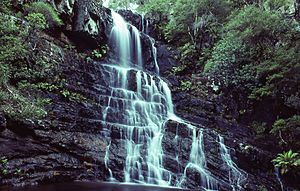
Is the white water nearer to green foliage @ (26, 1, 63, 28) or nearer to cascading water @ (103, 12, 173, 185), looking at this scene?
cascading water @ (103, 12, 173, 185)

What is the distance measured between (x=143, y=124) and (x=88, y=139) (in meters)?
2.80

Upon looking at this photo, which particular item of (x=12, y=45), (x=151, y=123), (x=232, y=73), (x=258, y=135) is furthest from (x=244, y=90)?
(x=12, y=45)

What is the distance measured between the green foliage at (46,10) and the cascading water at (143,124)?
3.34 m

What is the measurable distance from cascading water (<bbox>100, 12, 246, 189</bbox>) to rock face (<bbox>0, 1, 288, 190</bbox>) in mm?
184

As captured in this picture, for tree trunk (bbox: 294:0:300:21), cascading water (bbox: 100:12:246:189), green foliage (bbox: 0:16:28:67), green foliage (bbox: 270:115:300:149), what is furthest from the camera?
tree trunk (bbox: 294:0:300:21)

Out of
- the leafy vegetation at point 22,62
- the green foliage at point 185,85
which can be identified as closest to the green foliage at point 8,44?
the leafy vegetation at point 22,62

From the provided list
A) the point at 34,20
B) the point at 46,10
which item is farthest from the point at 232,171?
the point at 46,10

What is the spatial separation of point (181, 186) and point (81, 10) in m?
11.0

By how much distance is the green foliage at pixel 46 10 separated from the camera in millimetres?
13875

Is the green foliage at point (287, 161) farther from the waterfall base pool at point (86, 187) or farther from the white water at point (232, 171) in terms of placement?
the waterfall base pool at point (86, 187)

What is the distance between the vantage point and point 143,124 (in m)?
12.8

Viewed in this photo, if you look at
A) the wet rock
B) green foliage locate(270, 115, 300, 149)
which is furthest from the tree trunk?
the wet rock

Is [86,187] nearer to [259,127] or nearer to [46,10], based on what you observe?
[46,10]

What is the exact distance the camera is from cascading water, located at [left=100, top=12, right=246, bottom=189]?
1105 centimetres
